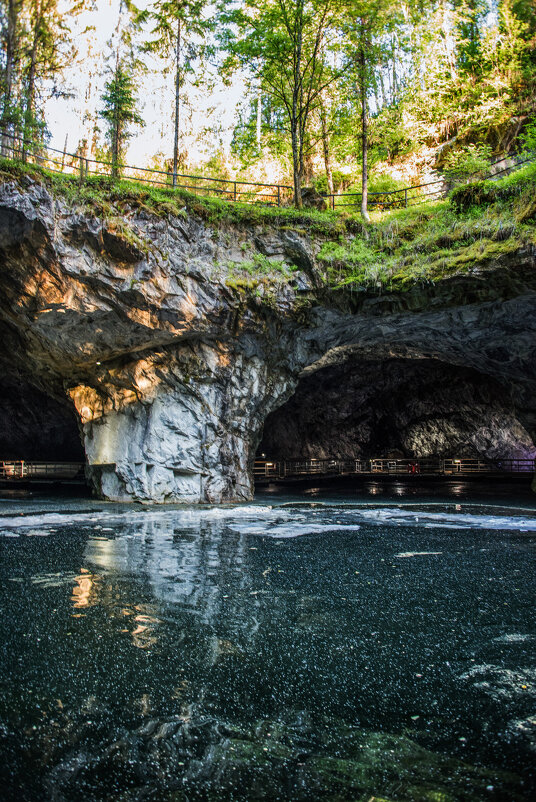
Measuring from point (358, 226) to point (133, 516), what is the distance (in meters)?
13.0

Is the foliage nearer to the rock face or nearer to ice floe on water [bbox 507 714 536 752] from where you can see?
the rock face

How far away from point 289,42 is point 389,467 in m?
28.8

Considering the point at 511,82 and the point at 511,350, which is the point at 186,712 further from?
the point at 511,82

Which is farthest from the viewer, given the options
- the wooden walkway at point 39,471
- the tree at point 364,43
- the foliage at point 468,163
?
the wooden walkway at point 39,471

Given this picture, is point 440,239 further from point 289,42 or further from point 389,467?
point 389,467

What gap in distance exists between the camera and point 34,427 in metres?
31.0

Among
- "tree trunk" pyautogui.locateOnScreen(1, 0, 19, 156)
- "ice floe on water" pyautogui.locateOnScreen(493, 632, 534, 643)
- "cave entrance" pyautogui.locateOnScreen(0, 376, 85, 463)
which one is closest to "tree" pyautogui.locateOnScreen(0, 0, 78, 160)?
"tree trunk" pyautogui.locateOnScreen(1, 0, 19, 156)

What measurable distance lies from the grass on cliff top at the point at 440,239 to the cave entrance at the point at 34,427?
1840cm

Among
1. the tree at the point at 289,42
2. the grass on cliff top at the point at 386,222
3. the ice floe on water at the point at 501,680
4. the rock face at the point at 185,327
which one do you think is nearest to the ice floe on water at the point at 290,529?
the rock face at the point at 185,327

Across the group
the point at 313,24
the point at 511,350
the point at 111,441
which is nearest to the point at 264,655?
the point at 111,441

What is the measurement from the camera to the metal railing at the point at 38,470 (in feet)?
101

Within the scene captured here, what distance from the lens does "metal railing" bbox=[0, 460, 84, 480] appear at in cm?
3073

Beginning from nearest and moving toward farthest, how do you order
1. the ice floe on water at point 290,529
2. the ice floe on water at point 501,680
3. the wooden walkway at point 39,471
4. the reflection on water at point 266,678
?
the reflection on water at point 266,678, the ice floe on water at point 501,680, the ice floe on water at point 290,529, the wooden walkway at point 39,471

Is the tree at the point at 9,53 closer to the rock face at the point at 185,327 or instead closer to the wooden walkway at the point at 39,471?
the rock face at the point at 185,327
